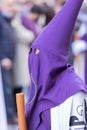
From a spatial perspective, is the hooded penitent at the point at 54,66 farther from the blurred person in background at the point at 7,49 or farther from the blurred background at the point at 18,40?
the blurred person in background at the point at 7,49

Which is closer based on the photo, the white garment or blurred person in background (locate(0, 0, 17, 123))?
the white garment

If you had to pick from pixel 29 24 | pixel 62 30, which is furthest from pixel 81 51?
pixel 62 30

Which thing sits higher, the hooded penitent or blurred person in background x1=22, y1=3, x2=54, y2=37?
blurred person in background x1=22, y1=3, x2=54, y2=37

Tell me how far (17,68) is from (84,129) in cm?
280

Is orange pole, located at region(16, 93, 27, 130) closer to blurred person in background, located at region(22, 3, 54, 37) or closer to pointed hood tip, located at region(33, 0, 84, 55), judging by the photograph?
pointed hood tip, located at region(33, 0, 84, 55)

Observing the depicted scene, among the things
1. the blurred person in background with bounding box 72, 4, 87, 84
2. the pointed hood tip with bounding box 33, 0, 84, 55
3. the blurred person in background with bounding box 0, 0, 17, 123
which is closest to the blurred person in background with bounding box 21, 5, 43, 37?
the blurred person in background with bounding box 0, 0, 17, 123

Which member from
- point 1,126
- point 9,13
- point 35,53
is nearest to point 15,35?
point 9,13

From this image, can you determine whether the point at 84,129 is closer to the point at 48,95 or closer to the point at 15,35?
the point at 48,95

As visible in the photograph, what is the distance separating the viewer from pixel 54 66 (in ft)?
4.63

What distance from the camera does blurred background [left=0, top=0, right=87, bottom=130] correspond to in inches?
149

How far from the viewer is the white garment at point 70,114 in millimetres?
1359

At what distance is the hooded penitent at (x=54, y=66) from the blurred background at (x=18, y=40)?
2.17 metres

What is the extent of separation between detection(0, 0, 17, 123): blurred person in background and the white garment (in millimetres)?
2425

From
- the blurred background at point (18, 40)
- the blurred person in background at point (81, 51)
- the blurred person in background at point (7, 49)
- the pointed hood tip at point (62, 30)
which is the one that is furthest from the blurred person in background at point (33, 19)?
the pointed hood tip at point (62, 30)
